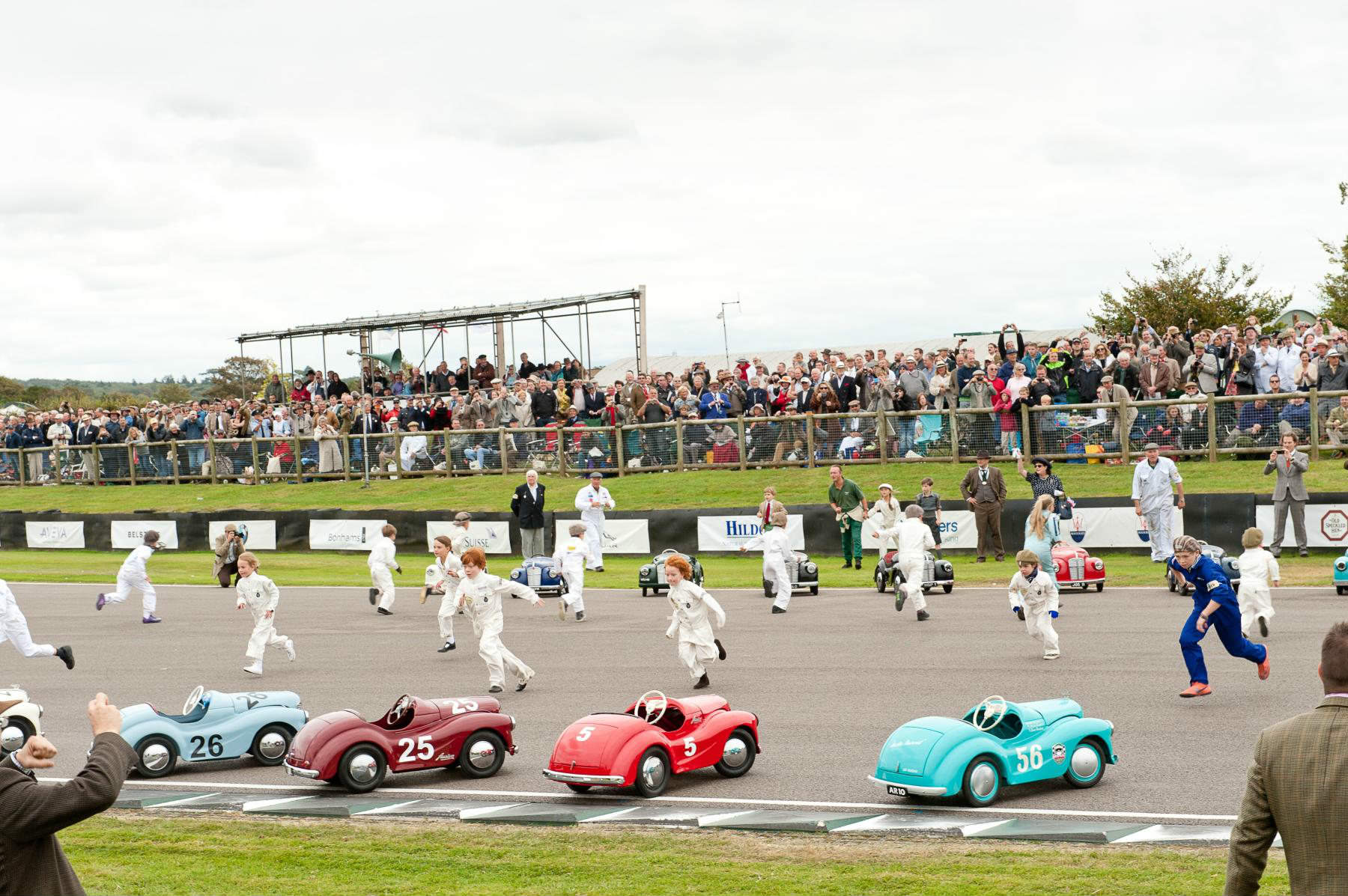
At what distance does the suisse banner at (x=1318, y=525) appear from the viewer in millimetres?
24594

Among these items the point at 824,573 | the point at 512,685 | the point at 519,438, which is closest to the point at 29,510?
the point at 519,438

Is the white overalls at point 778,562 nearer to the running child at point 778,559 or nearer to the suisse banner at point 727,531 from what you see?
the running child at point 778,559

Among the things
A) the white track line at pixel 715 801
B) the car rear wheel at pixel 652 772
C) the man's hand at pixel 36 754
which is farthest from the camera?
the car rear wheel at pixel 652 772

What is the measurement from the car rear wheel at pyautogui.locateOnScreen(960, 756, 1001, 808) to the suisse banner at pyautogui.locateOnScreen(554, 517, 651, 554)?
21.6 meters

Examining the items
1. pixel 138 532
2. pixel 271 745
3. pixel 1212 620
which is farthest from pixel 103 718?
pixel 138 532

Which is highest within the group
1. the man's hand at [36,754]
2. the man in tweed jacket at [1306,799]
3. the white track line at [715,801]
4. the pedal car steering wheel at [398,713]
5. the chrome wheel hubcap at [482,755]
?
the man's hand at [36,754]

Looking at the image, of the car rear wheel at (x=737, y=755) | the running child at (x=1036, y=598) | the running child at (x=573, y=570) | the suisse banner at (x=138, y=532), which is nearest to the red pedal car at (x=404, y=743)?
the car rear wheel at (x=737, y=755)

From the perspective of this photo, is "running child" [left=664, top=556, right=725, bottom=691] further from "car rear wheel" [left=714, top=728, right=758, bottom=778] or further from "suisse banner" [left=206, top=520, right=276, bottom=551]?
"suisse banner" [left=206, top=520, right=276, bottom=551]

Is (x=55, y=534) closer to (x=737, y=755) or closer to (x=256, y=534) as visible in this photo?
(x=256, y=534)

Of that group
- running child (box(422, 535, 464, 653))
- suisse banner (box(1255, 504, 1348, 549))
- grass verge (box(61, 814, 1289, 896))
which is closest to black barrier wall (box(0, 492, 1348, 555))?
suisse banner (box(1255, 504, 1348, 549))

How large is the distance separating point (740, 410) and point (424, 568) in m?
9.10

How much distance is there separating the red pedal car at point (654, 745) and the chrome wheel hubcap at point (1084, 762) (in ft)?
9.12

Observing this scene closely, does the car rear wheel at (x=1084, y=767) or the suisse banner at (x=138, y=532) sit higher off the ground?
the suisse banner at (x=138, y=532)

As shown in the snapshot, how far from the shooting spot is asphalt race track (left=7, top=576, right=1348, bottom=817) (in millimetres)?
11695
